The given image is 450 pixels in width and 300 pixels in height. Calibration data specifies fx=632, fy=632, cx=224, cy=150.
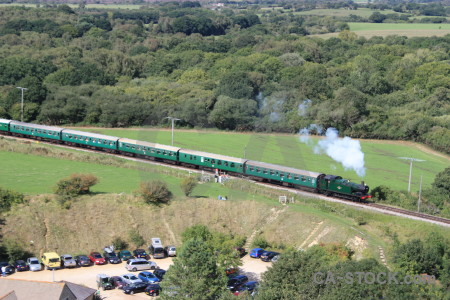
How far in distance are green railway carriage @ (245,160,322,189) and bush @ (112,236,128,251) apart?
16664mm

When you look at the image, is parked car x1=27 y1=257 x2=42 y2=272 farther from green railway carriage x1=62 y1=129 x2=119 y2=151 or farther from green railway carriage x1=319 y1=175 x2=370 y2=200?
green railway carriage x1=62 y1=129 x2=119 y2=151

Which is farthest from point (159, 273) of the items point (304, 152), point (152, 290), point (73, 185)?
point (304, 152)

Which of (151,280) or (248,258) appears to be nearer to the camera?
(151,280)

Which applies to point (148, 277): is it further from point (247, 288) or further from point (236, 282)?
point (247, 288)

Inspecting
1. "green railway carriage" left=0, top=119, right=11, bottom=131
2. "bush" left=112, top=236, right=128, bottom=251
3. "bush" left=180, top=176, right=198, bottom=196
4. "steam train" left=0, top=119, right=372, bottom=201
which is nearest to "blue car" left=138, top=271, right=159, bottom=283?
"bush" left=112, top=236, right=128, bottom=251

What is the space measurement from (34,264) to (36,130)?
3617 cm

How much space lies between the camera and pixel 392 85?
122m

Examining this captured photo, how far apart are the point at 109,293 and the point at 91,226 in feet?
36.6

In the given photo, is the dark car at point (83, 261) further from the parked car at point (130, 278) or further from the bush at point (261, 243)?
the bush at point (261, 243)

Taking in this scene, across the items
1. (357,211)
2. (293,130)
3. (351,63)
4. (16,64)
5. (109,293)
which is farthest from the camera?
(351,63)

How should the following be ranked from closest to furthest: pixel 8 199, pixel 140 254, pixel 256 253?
pixel 140 254, pixel 256 253, pixel 8 199

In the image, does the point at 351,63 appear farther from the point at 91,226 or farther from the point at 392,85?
the point at 91,226

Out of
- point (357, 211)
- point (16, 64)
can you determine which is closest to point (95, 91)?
point (16, 64)

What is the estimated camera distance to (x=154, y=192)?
55.1m
